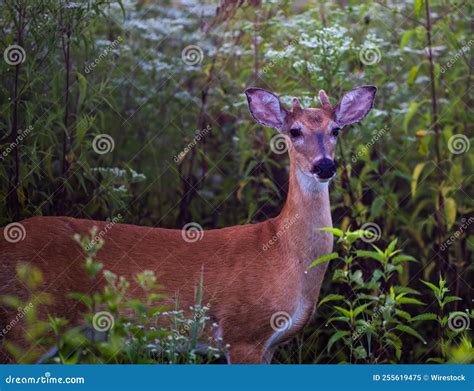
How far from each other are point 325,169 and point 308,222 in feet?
1.48

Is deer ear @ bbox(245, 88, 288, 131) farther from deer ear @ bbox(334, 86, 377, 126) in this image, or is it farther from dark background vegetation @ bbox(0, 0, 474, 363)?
dark background vegetation @ bbox(0, 0, 474, 363)

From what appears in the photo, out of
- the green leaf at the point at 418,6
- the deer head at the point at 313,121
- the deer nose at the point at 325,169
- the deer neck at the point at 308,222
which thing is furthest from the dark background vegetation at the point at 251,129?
the deer nose at the point at 325,169

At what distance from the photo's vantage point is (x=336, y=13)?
23.5ft

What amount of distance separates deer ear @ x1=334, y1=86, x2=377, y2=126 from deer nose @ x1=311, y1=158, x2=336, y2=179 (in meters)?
0.55

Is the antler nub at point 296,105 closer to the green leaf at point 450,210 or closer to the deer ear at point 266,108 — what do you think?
the deer ear at point 266,108

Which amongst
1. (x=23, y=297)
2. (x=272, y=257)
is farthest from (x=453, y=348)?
(x=23, y=297)

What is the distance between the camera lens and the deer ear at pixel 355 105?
Result: 19.9 ft

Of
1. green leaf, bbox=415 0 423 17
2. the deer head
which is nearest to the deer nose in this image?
the deer head

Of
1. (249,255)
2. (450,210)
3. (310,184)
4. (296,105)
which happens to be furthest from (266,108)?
(450,210)

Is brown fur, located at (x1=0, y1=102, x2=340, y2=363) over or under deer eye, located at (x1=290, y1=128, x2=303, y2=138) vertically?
under

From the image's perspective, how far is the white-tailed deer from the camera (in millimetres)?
5684

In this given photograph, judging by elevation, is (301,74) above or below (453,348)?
above
